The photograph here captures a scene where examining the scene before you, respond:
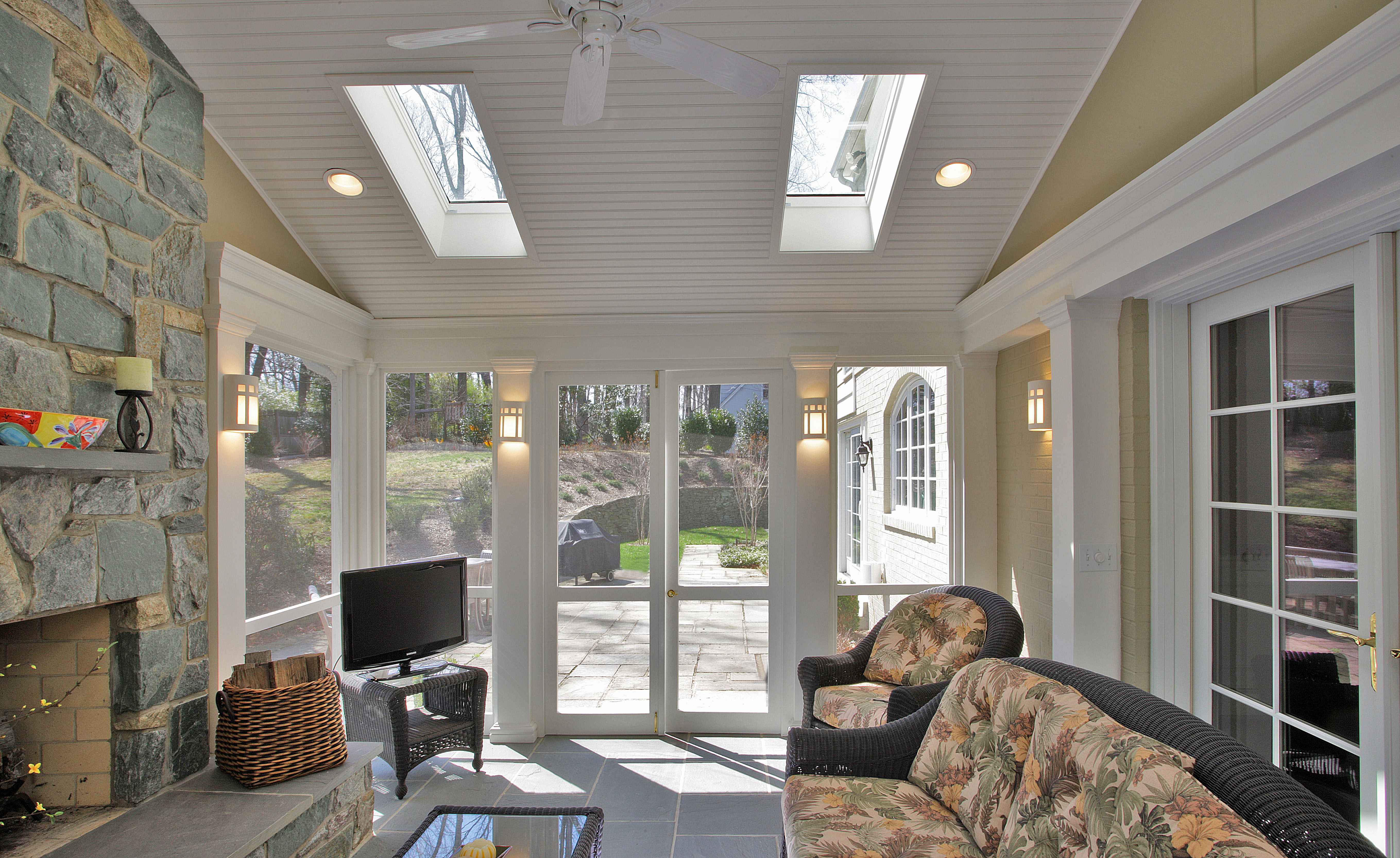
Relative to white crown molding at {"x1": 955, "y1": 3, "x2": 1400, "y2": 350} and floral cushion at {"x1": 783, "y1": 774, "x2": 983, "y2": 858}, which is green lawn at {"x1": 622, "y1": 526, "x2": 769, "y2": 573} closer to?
floral cushion at {"x1": 783, "y1": 774, "x2": 983, "y2": 858}

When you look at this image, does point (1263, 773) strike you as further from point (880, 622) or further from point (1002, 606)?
point (880, 622)

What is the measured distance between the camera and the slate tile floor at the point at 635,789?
276 centimetres

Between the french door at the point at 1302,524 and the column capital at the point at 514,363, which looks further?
the column capital at the point at 514,363

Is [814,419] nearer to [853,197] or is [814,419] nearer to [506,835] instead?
[853,197]

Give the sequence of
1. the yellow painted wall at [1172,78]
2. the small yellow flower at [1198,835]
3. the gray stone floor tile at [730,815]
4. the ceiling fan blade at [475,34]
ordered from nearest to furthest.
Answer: the small yellow flower at [1198,835] → the ceiling fan blade at [475,34] → the yellow painted wall at [1172,78] → the gray stone floor tile at [730,815]

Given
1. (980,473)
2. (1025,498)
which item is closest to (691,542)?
(980,473)

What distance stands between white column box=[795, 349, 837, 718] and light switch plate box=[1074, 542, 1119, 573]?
1.37 meters

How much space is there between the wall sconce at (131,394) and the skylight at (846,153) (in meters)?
2.36

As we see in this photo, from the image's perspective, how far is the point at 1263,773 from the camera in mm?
1266

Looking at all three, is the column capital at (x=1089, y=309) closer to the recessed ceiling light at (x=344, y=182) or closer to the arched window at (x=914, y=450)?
the arched window at (x=914, y=450)

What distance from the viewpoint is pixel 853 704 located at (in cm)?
283

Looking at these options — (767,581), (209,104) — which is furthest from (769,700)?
(209,104)

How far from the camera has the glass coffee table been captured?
1.96m

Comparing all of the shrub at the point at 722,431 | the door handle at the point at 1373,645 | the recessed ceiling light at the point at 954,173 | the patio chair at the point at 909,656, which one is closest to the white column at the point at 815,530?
the shrub at the point at 722,431
